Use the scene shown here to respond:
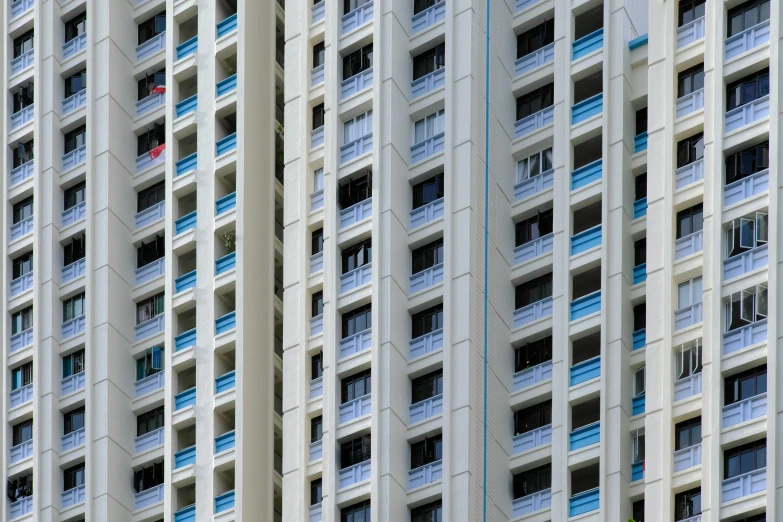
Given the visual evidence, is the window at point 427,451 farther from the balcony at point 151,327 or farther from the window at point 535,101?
the balcony at point 151,327

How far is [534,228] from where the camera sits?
272 ft

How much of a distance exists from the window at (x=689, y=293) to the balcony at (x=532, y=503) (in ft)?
26.4

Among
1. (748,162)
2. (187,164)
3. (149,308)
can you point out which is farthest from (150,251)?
(748,162)

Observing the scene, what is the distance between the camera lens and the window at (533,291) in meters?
82.2

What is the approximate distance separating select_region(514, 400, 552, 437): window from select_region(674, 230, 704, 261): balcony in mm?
7428

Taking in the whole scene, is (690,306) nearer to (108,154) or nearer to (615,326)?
(615,326)

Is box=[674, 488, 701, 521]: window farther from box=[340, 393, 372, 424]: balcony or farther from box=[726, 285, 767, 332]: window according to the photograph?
box=[340, 393, 372, 424]: balcony

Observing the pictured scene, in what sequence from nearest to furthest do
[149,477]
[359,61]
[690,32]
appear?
[690,32]
[359,61]
[149,477]

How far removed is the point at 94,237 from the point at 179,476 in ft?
34.0

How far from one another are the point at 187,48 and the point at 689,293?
23.6 metres

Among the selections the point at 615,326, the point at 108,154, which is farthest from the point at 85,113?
the point at 615,326

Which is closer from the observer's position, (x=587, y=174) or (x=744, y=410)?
(x=744, y=410)

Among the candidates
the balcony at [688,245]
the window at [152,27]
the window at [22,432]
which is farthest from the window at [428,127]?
the window at [22,432]

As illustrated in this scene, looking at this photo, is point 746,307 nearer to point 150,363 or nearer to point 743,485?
point 743,485
